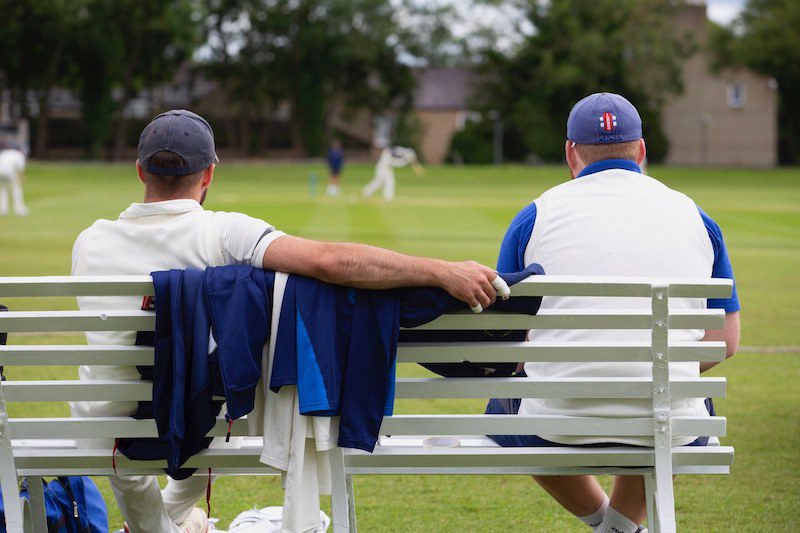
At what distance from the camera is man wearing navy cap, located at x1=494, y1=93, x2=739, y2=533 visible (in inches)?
127

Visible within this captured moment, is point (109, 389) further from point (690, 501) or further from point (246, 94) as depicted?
point (246, 94)

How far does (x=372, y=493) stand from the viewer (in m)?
Result: 4.89

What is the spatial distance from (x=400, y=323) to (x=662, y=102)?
74.5 m

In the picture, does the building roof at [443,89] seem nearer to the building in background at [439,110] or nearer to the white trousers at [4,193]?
the building in background at [439,110]

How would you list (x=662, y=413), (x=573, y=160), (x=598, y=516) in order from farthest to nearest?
1. (x=598, y=516)
2. (x=573, y=160)
3. (x=662, y=413)

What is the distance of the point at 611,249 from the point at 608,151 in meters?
0.38

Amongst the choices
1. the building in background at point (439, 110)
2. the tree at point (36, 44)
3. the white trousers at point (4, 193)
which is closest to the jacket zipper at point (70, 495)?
the white trousers at point (4, 193)

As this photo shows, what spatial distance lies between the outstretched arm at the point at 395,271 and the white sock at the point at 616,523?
1142mm

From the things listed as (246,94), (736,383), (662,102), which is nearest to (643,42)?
(662,102)

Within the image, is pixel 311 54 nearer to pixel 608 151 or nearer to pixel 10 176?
pixel 10 176

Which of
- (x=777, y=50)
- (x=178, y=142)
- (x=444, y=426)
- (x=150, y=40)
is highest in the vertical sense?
(x=150, y=40)

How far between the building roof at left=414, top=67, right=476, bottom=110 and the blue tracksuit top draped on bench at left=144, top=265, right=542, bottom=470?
281ft

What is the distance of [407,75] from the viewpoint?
8169 centimetres

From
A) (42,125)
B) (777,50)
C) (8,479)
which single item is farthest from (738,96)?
(8,479)
